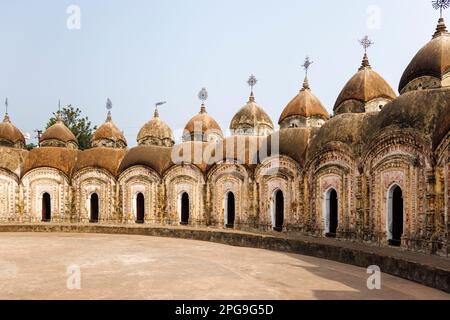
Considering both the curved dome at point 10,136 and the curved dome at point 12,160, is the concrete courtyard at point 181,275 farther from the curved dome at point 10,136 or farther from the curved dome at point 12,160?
the curved dome at point 10,136

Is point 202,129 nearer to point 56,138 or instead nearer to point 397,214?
point 56,138

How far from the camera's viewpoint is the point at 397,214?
39.3ft

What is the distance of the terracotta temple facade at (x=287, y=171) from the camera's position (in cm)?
1102

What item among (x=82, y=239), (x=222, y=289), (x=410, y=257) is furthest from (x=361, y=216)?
(x=82, y=239)

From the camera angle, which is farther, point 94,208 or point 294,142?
point 94,208

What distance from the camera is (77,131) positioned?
141ft

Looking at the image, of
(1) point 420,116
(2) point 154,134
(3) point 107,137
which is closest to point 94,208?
(3) point 107,137

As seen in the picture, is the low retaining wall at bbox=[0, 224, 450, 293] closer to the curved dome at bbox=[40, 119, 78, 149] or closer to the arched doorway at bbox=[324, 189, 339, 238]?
the arched doorway at bbox=[324, 189, 339, 238]

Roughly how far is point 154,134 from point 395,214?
1777cm

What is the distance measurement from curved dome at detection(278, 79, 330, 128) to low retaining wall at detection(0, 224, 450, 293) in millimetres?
7634

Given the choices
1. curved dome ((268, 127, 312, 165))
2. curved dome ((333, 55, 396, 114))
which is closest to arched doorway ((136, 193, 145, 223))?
curved dome ((268, 127, 312, 165))

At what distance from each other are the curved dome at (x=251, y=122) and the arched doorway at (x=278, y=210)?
7.45 meters

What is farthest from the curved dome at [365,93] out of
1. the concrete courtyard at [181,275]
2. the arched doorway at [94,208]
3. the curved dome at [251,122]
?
the arched doorway at [94,208]
